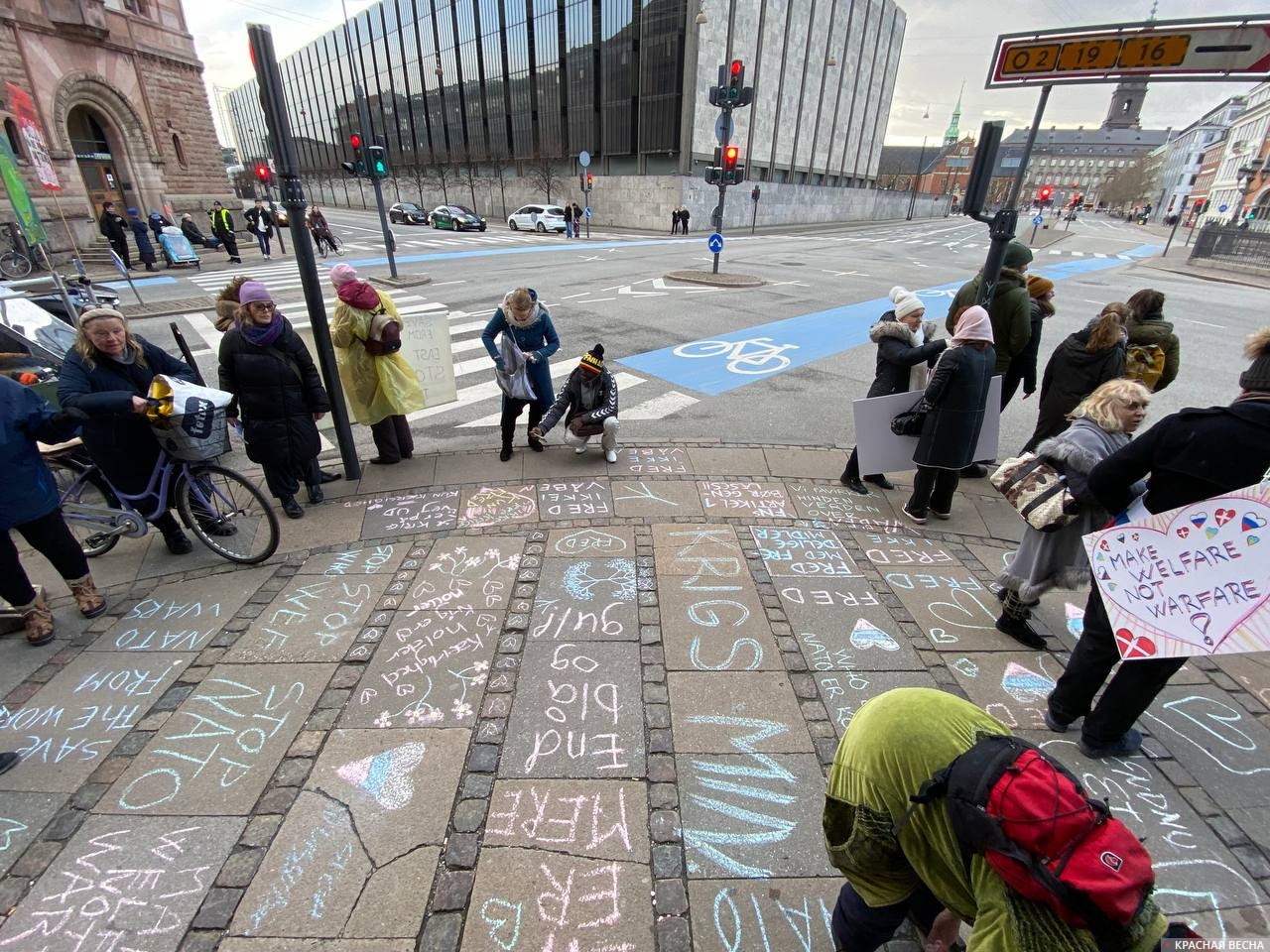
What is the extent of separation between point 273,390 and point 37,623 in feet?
6.69

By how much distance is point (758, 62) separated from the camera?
43.7 meters

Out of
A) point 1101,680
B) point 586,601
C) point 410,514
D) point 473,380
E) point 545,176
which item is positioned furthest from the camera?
point 545,176

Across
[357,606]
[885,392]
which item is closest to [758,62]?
[885,392]

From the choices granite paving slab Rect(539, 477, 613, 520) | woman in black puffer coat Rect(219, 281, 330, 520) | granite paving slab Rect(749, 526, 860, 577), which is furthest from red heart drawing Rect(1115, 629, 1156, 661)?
woman in black puffer coat Rect(219, 281, 330, 520)

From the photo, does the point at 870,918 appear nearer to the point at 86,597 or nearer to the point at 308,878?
the point at 308,878

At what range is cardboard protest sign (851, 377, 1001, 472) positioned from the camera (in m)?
5.07

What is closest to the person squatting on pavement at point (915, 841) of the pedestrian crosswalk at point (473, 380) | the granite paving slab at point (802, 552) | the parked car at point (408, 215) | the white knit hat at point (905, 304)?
the granite paving slab at point (802, 552)

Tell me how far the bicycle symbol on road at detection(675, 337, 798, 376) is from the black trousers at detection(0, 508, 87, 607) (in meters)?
7.78

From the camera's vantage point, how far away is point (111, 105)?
961 inches

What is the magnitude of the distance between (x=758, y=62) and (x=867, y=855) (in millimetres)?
52946

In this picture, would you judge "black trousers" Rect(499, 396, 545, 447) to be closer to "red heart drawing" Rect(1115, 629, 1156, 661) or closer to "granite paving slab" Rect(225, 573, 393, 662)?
"granite paving slab" Rect(225, 573, 393, 662)

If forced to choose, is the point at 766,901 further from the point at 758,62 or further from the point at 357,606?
the point at 758,62

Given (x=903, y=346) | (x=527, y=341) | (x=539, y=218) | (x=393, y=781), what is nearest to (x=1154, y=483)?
(x=903, y=346)

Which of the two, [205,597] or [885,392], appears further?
[885,392]
